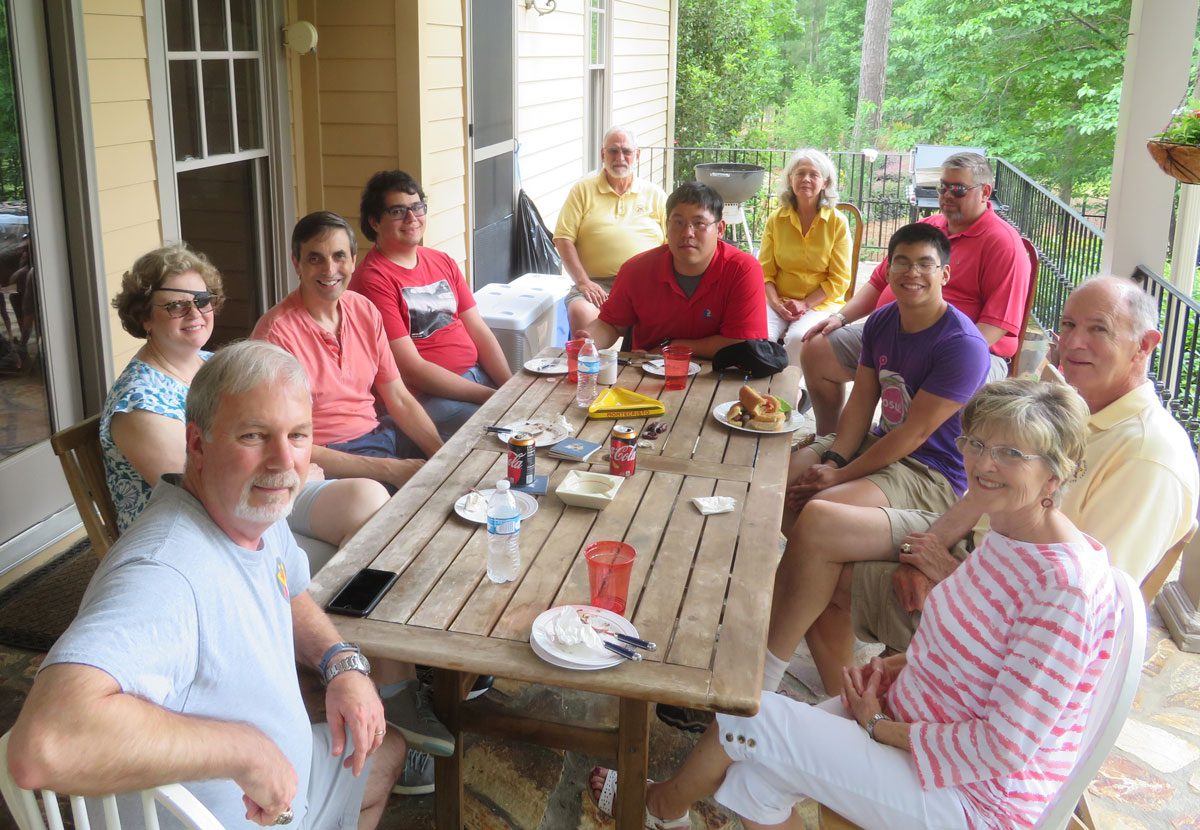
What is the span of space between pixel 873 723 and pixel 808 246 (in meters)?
3.47

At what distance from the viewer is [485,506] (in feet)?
7.62

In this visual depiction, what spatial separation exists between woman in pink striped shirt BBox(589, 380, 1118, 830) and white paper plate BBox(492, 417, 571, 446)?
3.27ft

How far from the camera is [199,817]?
1.29 metres

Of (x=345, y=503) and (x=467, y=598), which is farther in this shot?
(x=345, y=503)

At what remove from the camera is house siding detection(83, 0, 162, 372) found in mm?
3211

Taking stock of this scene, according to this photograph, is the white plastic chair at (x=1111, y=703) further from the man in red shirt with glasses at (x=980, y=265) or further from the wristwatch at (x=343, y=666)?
the man in red shirt with glasses at (x=980, y=265)

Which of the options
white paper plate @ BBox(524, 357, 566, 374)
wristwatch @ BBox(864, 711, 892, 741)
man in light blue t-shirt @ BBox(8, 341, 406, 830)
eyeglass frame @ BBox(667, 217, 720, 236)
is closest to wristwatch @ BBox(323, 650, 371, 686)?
man in light blue t-shirt @ BBox(8, 341, 406, 830)

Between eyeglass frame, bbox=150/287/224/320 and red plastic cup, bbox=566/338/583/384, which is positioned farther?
red plastic cup, bbox=566/338/583/384

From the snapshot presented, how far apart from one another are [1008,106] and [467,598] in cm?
1733

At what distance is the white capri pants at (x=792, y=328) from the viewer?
15.5ft

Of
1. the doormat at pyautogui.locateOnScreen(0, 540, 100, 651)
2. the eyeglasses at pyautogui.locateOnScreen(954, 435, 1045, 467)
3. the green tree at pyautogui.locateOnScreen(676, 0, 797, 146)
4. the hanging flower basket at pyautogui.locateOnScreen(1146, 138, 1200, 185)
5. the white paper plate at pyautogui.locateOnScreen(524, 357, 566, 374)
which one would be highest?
the green tree at pyautogui.locateOnScreen(676, 0, 797, 146)

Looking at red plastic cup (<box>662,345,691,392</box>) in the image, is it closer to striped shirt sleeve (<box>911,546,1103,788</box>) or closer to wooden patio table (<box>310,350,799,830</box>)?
wooden patio table (<box>310,350,799,830</box>)

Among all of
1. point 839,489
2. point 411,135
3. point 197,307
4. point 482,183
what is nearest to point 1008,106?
point 482,183

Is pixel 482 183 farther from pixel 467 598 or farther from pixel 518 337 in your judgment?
pixel 467 598
